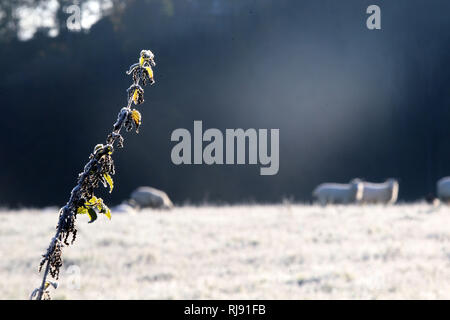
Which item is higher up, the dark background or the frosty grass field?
the dark background

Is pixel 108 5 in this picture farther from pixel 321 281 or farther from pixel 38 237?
pixel 321 281

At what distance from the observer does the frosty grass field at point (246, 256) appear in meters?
8.36

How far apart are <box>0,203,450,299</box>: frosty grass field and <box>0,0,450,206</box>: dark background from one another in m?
15.1

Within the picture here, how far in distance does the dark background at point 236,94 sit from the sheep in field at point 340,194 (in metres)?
7.73

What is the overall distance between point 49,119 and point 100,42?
4995 millimetres

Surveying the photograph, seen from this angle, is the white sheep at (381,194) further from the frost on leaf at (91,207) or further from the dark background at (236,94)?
the frost on leaf at (91,207)

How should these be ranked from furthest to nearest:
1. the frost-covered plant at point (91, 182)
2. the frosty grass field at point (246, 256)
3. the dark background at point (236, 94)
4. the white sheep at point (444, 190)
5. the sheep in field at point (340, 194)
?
the dark background at point (236, 94), the white sheep at point (444, 190), the sheep in field at point (340, 194), the frosty grass field at point (246, 256), the frost-covered plant at point (91, 182)

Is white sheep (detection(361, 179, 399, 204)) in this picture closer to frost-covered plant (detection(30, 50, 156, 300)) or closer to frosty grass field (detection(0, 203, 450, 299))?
frosty grass field (detection(0, 203, 450, 299))

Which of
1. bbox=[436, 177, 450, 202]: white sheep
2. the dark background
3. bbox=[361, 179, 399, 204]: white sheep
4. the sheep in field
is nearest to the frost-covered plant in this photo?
the sheep in field

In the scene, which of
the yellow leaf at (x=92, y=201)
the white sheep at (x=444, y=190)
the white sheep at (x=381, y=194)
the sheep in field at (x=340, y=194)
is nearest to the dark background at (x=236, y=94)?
the white sheep at (x=444, y=190)

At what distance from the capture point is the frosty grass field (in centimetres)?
836

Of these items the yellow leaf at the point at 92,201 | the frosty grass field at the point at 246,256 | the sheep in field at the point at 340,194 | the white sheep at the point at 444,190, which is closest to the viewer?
the yellow leaf at the point at 92,201

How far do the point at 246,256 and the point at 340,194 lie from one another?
11.3 m
